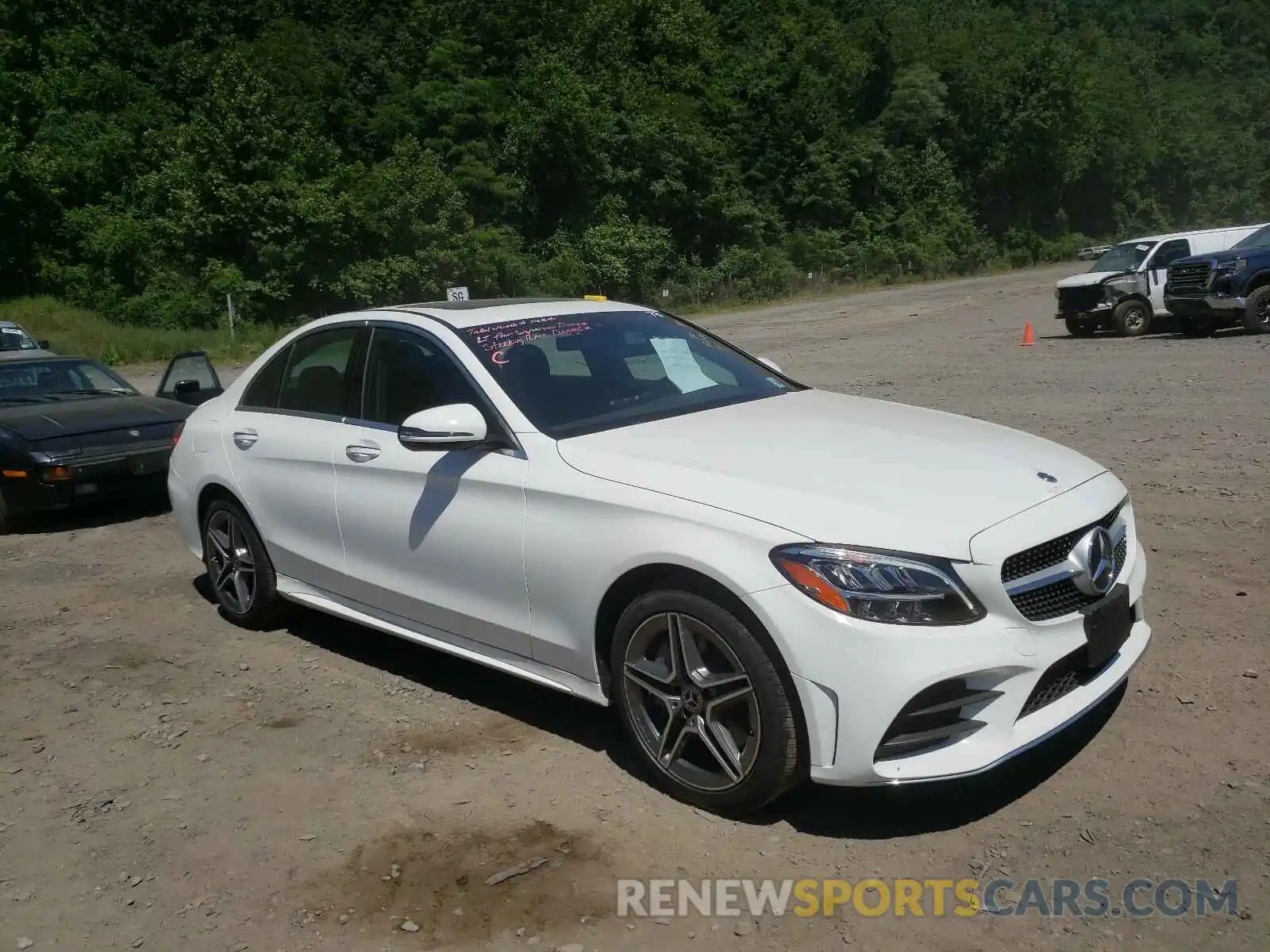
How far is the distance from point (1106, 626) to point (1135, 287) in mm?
17998

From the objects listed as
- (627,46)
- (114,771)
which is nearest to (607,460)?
(114,771)

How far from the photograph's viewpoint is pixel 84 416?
29.9ft

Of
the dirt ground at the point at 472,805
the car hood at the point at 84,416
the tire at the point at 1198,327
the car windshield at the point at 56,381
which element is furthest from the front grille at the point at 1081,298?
the car windshield at the point at 56,381

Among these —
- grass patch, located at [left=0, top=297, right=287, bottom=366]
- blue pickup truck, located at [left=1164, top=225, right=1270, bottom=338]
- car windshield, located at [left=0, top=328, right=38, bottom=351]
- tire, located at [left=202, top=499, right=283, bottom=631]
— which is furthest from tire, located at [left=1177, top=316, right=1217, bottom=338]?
grass patch, located at [left=0, top=297, right=287, bottom=366]

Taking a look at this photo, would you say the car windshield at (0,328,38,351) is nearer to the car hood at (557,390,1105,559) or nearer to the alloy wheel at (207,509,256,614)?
the alloy wheel at (207,509,256,614)

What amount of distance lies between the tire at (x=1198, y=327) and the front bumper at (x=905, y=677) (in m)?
17.3

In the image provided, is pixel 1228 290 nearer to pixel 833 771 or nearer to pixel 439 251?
pixel 833 771

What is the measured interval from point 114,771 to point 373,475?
1543mm

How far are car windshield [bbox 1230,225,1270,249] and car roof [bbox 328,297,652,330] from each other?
55.1 ft

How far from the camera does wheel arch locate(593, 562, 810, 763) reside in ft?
11.6

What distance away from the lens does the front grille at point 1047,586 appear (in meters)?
3.54

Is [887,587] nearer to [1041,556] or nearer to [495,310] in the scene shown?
[1041,556]

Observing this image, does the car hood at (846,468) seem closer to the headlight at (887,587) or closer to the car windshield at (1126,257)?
the headlight at (887,587)

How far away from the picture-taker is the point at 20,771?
4535 mm
